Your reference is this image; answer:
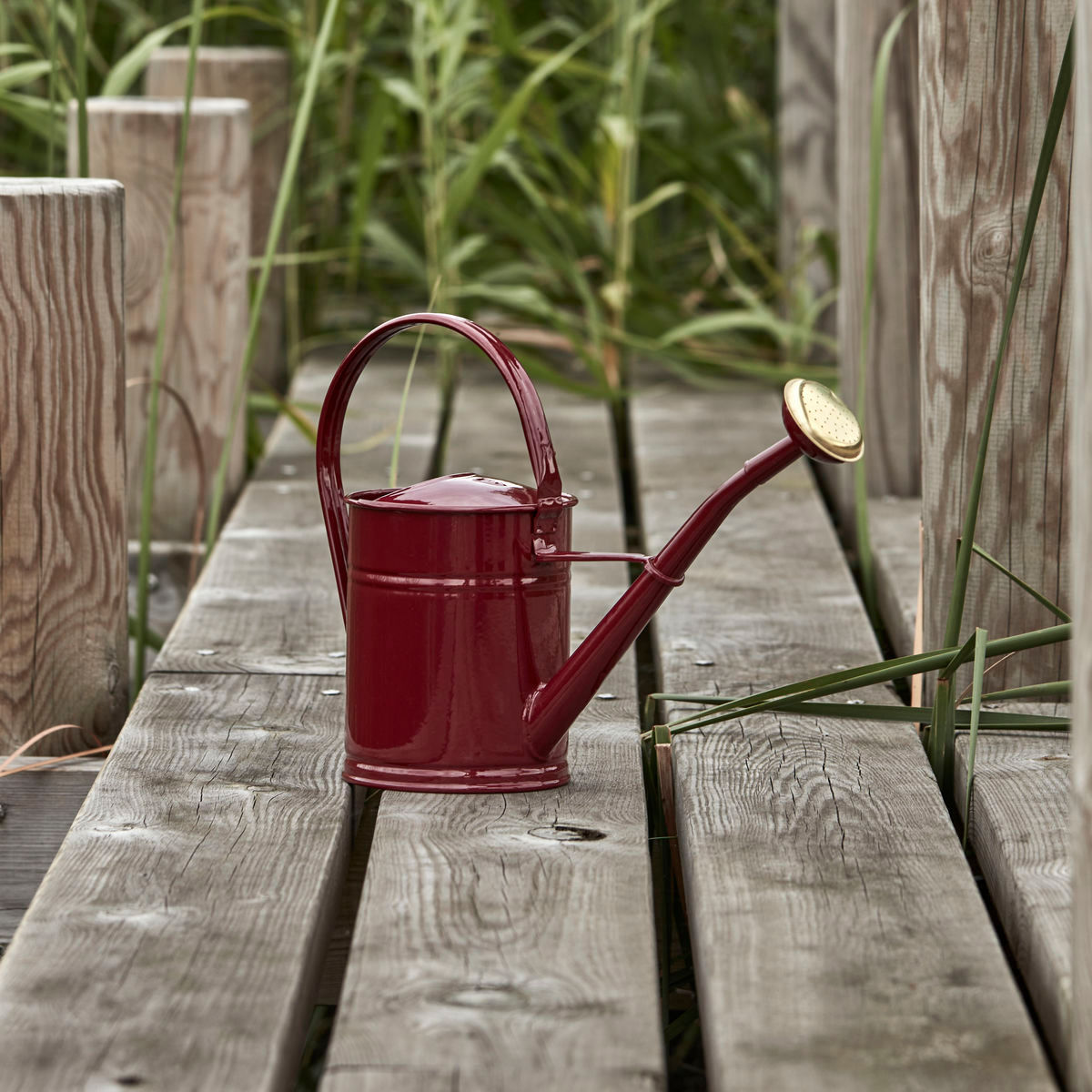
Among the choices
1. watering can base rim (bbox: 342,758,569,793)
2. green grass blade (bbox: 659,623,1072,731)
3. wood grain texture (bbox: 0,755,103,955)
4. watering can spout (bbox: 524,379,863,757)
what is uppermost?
watering can spout (bbox: 524,379,863,757)

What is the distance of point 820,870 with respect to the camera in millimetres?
1170

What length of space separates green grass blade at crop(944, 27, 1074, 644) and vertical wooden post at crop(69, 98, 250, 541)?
1309 millimetres

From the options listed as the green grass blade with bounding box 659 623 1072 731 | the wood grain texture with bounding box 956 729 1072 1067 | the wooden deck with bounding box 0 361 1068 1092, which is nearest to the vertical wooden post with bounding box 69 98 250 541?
the wooden deck with bounding box 0 361 1068 1092

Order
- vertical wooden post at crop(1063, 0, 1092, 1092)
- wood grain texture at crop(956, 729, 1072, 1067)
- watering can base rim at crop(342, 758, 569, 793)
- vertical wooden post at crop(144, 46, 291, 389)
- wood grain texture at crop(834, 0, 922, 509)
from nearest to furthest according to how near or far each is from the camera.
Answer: vertical wooden post at crop(1063, 0, 1092, 1092) → wood grain texture at crop(956, 729, 1072, 1067) → watering can base rim at crop(342, 758, 569, 793) → wood grain texture at crop(834, 0, 922, 509) → vertical wooden post at crop(144, 46, 291, 389)

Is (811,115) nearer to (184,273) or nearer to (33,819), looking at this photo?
(184,273)

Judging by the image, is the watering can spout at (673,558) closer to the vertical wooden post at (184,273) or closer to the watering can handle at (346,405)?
the watering can handle at (346,405)

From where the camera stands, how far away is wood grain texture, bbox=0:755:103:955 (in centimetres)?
144

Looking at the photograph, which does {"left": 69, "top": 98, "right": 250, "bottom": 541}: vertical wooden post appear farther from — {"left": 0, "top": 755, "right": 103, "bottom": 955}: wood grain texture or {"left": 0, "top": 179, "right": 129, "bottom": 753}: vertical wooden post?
{"left": 0, "top": 755, "right": 103, "bottom": 955}: wood grain texture

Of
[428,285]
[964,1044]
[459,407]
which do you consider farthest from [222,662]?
[428,285]

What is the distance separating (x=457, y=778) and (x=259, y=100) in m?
2.22

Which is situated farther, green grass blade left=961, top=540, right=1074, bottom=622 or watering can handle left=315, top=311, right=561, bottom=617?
green grass blade left=961, top=540, right=1074, bottom=622

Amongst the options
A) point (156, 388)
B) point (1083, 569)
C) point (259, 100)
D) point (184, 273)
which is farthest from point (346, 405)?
point (259, 100)

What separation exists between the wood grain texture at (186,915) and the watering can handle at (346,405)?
17 centimetres

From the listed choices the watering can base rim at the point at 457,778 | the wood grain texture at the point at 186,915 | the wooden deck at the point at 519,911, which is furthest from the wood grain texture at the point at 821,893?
the wood grain texture at the point at 186,915
